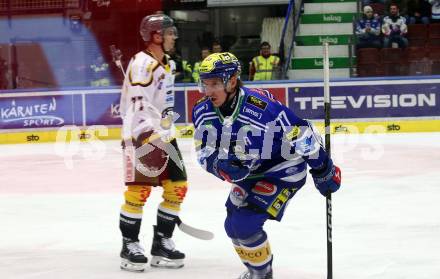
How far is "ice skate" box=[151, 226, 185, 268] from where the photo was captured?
A: 5418 mm

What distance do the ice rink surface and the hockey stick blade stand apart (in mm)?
60

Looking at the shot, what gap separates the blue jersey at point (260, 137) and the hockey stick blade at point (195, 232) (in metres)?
1.56

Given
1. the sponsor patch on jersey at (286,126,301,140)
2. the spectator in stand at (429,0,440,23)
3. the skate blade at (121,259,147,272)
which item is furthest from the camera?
the spectator in stand at (429,0,440,23)

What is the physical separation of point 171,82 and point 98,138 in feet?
30.6

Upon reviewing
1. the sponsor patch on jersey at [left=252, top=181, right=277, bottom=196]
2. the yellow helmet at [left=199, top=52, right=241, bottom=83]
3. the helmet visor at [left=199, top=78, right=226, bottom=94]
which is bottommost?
the sponsor patch on jersey at [left=252, top=181, right=277, bottom=196]

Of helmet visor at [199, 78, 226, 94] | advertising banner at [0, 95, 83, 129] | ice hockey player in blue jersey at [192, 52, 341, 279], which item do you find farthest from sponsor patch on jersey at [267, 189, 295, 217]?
advertising banner at [0, 95, 83, 129]

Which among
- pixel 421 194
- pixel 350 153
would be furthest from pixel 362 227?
pixel 350 153

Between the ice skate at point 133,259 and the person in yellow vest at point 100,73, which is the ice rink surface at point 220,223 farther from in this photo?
the person in yellow vest at point 100,73

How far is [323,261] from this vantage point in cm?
537

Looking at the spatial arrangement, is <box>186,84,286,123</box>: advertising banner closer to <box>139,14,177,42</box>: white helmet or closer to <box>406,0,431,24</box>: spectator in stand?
<box>406,0,431,24</box>: spectator in stand

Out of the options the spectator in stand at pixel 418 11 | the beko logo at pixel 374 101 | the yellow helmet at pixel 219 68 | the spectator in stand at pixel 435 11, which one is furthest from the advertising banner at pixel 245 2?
the yellow helmet at pixel 219 68

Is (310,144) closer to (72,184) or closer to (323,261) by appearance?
(323,261)

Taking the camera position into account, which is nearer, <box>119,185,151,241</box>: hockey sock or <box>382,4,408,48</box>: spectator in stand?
<box>119,185,151,241</box>: hockey sock

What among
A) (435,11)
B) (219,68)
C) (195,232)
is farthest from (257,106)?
(435,11)
